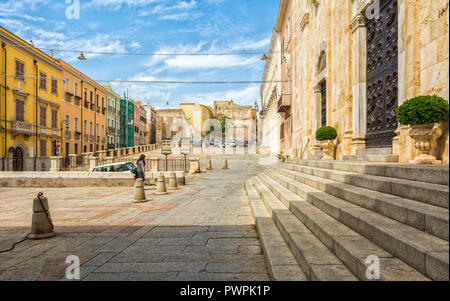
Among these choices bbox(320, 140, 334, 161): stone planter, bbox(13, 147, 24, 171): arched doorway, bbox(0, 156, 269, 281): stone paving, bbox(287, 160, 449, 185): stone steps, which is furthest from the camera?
bbox(13, 147, 24, 171): arched doorway

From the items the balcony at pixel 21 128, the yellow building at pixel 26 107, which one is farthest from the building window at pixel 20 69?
the balcony at pixel 21 128

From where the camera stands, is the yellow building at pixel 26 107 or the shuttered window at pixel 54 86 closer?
the yellow building at pixel 26 107

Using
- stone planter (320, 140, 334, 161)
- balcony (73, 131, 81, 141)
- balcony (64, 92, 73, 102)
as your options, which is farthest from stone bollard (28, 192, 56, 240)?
balcony (73, 131, 81, 141)

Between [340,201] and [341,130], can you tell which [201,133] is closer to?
[341,130]

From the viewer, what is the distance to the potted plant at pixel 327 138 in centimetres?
1035

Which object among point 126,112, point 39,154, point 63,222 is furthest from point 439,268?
point 126,112

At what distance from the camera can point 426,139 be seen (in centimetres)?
496

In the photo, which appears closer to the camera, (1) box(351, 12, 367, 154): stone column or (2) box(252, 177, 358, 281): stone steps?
(2) box(252, 177, 358, 281): stone steps

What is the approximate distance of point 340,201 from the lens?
4.25m

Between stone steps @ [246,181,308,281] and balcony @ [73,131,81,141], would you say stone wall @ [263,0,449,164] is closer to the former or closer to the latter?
stone steps @ [246,181,308,281]

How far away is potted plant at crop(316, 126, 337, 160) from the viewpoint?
10350 millimetres

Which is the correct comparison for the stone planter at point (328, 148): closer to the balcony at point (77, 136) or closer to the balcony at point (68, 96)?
the balcony at point (68, 96)

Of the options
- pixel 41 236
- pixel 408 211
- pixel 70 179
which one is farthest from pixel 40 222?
pixel 70 179

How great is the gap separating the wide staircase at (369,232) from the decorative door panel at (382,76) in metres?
3.62
